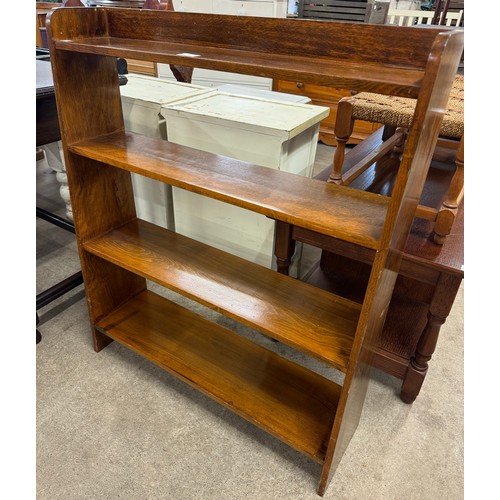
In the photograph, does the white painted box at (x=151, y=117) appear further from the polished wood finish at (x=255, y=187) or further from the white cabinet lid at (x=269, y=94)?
the polished wood finish at (x=255, y=187)

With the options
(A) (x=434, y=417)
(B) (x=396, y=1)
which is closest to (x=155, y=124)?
(A) (x=434, y=417)

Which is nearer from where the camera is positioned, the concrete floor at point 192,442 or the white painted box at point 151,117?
the concrete floor at point 192,442

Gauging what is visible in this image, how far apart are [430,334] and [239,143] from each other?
1.08 meters

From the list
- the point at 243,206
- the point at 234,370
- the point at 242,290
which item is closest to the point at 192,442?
the point at 234,370

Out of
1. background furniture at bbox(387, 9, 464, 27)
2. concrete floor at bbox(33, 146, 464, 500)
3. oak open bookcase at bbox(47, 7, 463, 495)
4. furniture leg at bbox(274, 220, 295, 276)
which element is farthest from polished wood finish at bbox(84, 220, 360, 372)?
background furniture at bbox(387, 9, 464, 27)

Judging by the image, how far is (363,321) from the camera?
3.13 feet

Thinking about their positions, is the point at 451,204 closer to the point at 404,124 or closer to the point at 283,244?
the point at 404,124

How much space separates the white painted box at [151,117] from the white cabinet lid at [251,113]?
0.40ft

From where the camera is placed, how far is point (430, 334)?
1378 mm

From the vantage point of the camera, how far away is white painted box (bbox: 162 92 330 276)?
5.53ft

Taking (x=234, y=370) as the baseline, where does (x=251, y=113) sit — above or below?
above

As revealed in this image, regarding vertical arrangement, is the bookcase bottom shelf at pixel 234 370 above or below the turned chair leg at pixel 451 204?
below

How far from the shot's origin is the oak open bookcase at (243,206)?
2.72 feet

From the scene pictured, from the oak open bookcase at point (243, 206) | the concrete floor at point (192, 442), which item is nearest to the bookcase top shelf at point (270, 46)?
the oak open bookcase at point (243, 206)
